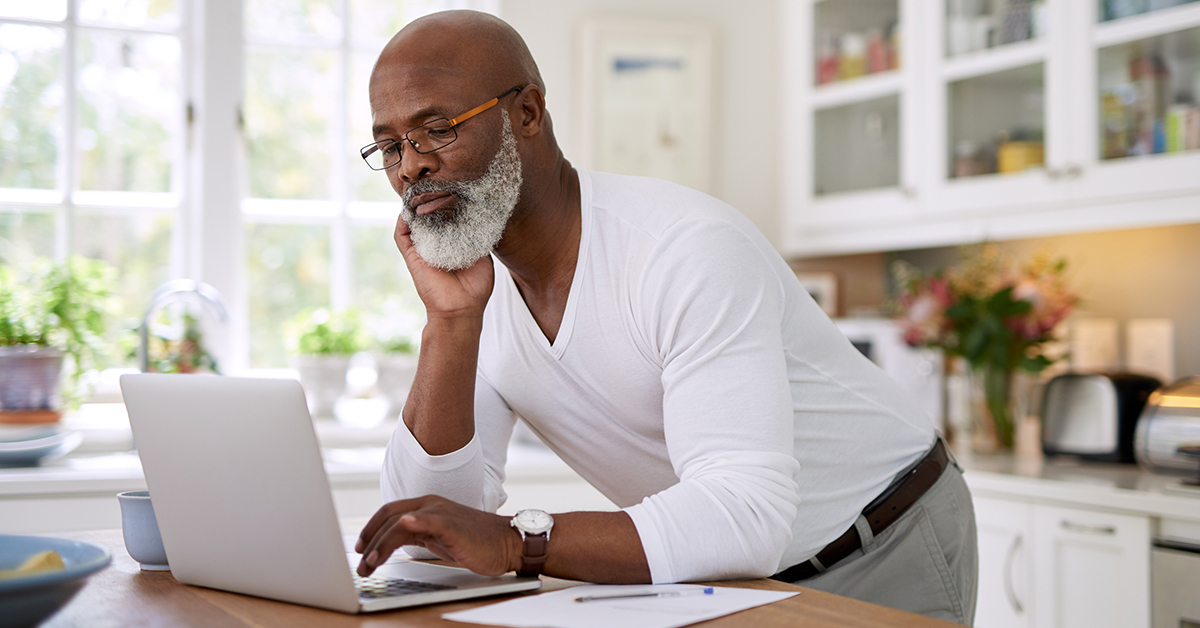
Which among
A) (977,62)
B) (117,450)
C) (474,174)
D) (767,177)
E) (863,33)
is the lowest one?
(117,450)

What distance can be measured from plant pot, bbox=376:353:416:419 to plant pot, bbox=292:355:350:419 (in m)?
0.11

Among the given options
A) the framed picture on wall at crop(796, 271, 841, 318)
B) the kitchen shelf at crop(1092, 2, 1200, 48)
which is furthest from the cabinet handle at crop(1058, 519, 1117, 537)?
the framed picture on wall at crop(796, 271, 841, 318)

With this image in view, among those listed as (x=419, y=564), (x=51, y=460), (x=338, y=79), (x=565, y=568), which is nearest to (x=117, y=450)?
(x=51, y=460)

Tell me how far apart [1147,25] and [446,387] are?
2091 millimetres

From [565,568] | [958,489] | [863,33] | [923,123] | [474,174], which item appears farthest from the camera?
[863,33]

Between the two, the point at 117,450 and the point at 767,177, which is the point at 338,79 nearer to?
the point at 117,450

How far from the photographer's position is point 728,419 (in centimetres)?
99

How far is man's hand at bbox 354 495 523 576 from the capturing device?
2.87 feet

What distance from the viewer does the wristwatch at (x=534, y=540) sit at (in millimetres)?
925

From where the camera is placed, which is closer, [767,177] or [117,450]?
[117,450]

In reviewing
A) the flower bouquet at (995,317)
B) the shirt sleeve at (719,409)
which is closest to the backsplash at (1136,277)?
the flower bouquet at (995,317)

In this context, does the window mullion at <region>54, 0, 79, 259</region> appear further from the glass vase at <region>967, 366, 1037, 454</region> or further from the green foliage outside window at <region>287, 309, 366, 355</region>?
the glass vase at <region>967, 366, 1037, 454</region>

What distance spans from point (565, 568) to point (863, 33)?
2601mm

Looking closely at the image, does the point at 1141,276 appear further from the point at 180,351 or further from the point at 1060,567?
the point at 180,351
